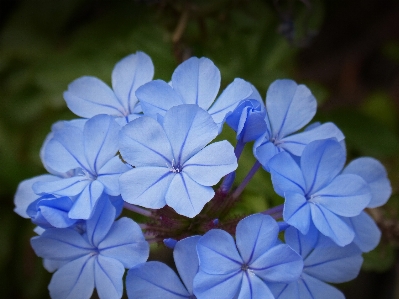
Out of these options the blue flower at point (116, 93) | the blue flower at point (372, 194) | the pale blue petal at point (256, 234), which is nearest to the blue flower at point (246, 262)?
the pale blue petal at point (256, 234)

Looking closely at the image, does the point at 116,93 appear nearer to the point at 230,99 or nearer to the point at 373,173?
the point at 230,99

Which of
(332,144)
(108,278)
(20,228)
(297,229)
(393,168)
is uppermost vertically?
(332,144)

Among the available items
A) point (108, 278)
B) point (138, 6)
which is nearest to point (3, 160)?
point (138, 6)

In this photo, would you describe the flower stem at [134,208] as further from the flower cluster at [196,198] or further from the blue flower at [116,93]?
the blue flower at [116,93]

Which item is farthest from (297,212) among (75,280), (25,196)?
(25,196)

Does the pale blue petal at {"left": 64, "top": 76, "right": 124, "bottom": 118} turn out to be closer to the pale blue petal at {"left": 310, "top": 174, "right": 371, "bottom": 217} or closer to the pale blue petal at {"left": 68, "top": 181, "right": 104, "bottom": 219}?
the pale blue petal at {"left": 68, "top": 181, "right": 104, "bottom": 219}

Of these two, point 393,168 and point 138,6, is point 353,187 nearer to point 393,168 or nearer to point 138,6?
point 393,168
